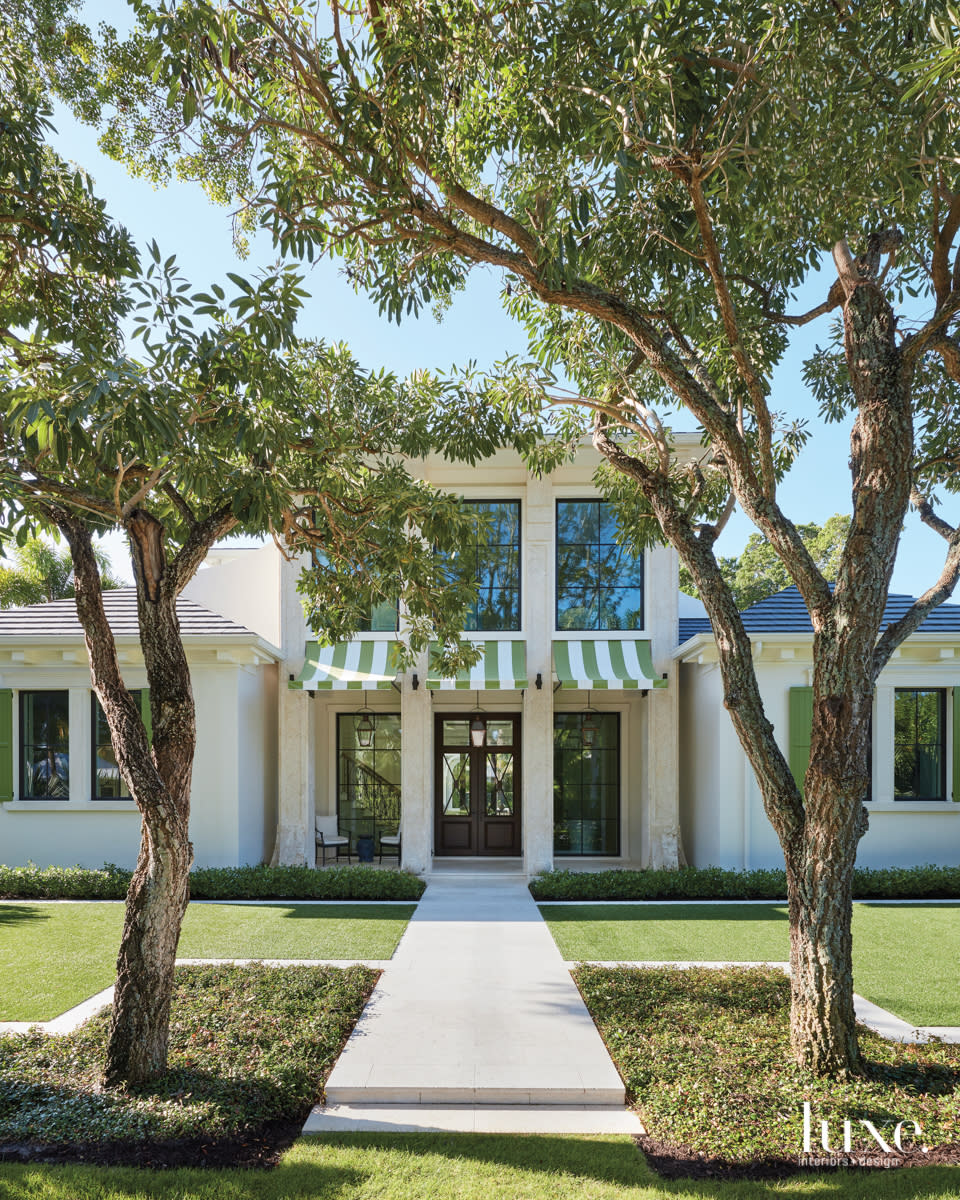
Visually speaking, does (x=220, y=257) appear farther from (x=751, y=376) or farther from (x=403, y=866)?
(x=403, y=866)

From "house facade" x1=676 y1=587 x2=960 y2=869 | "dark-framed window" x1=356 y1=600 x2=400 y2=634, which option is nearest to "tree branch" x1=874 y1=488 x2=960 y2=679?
"house facade" x1=676 y1=587 x2=960 y2=869

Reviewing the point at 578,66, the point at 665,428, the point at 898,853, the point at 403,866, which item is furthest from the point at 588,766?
the point at 578,66

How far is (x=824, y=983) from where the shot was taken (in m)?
6.77

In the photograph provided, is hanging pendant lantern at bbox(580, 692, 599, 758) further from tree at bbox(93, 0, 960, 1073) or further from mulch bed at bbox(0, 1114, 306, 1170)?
mulch bed at bbox(0, 1114, 306, 1170)

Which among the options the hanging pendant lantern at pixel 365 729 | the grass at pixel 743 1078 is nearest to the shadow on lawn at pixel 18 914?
the hanging pendant lantern at pixel 365 729

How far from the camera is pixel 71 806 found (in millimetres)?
15547

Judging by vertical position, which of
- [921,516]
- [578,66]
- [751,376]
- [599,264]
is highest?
[578,66]

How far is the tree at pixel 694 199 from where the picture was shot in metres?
5.81

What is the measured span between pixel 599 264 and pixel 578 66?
1.75 m

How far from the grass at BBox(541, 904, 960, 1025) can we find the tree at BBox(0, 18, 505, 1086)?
17.9ft

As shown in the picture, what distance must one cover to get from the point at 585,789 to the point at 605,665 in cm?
368

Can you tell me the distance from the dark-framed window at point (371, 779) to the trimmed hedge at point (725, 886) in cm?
495

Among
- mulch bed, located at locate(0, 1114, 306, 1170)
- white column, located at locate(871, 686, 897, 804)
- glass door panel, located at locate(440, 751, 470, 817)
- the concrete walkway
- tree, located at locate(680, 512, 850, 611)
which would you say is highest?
tree, located at locate(680, 512, 850, 611)

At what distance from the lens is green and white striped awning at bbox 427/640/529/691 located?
52.1ft
